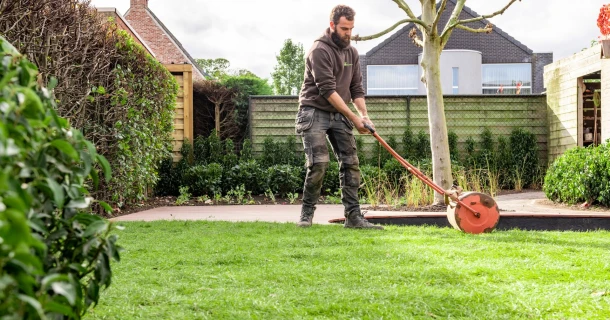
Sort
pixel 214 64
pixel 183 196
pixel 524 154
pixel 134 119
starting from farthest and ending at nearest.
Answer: pixel 214 64 → pixel 524 154 → pixel 183 196 → pixel 134 119

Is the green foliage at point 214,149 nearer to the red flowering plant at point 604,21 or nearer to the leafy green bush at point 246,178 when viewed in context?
the leafy green bush at point 246,178

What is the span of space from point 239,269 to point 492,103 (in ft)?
38.7

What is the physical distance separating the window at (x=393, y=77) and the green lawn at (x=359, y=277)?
82.3 ft

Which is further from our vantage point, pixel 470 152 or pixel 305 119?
pixel 470 152

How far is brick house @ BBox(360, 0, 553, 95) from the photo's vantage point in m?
29.2

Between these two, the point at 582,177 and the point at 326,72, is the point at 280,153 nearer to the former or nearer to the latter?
the point at 582,177

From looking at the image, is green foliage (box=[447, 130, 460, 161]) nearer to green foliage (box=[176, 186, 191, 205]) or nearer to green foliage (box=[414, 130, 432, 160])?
green foliage (box=[414, 130, 432, 160])

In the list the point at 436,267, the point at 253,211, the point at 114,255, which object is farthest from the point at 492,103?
the point at 114,255

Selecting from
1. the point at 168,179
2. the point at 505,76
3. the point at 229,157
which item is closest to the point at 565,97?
the point at 229,157

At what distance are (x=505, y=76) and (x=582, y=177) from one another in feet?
75.9

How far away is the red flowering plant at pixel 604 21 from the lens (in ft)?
27.8

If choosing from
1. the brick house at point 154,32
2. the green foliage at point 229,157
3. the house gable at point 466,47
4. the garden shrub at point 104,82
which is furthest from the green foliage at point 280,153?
the house gable at point 466,47

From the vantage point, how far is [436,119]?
8.48 meters

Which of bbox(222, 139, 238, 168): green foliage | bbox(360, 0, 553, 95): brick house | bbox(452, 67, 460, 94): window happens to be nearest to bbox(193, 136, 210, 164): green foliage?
bbox(222, 139, 238, 168): green foliage
